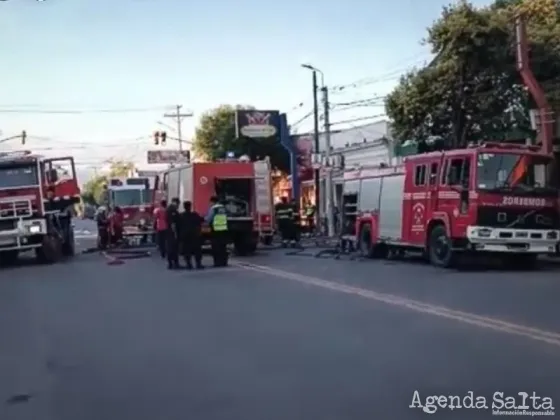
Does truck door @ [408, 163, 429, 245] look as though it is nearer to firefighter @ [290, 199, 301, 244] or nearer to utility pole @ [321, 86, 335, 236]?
firefighter @ [290, 199, 301, 244]

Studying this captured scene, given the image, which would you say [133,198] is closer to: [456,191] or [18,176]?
[18,176]

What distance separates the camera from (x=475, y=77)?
3078cm

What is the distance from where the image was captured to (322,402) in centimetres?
772

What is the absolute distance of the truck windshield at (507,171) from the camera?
21.0 m

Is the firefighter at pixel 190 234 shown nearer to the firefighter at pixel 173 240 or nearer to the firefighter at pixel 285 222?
the firefighter at pixel 173 240

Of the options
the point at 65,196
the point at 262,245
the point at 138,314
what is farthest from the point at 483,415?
the point at 262,245

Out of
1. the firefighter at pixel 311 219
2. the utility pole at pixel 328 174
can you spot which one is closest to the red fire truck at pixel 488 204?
the utility pole at pixel 328 174

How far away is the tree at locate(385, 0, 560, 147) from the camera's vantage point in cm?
2975

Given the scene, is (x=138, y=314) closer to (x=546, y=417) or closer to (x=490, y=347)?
(x=490, y=347)

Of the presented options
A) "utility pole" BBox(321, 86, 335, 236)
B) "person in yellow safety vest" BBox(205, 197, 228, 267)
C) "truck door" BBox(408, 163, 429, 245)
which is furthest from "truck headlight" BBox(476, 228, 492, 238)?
"utility pole" BBox(321, 86, 335, 236)

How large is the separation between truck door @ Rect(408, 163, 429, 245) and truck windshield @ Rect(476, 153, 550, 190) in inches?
88.3

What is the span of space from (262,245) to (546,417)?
2796 cm

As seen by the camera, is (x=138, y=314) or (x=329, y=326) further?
(x=138, y=314)

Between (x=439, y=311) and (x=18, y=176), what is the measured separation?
17918mm
